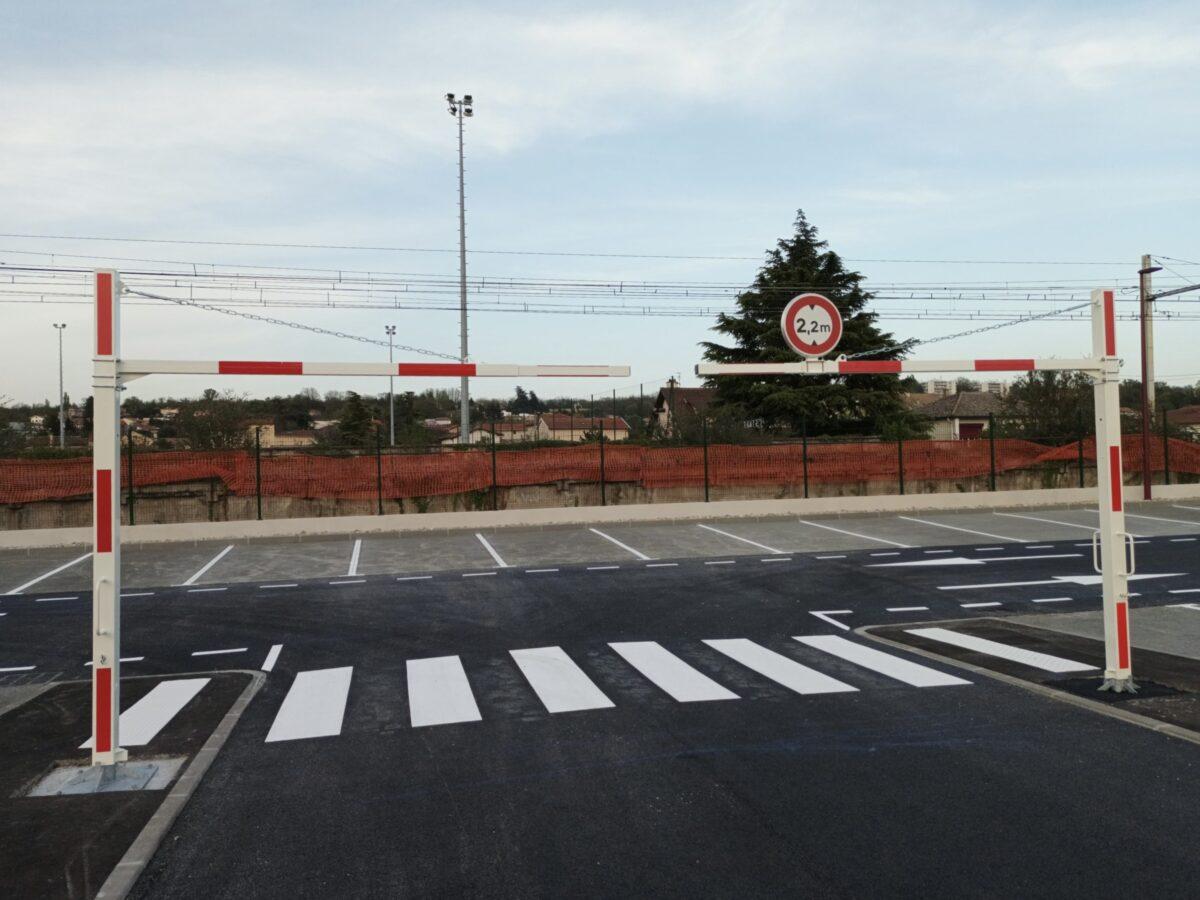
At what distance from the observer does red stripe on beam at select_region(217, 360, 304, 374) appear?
24.1 feet

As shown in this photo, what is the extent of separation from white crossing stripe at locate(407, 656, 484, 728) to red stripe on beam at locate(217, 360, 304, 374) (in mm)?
3303

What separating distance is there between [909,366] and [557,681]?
482 centimetres

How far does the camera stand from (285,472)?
78.8ft

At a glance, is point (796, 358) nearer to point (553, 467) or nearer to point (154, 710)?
point (553, 467)

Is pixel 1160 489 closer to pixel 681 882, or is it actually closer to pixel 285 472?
pixel 285 472

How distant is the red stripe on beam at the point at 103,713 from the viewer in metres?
6.65

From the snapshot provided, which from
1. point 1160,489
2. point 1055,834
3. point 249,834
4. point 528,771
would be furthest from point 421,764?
point 1160,489

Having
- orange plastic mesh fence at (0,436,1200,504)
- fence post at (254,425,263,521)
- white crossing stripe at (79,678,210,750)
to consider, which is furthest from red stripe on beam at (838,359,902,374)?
fence post at (254,425,263,521)

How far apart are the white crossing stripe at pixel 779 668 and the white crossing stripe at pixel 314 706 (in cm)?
436

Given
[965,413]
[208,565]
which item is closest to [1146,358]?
[208,565]

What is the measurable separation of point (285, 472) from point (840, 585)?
51.1 feet

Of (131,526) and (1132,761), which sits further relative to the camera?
(131,526)

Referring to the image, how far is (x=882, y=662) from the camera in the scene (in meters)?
9.80

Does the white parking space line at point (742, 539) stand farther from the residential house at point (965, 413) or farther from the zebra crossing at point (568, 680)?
the residential house at point (965, 413)
